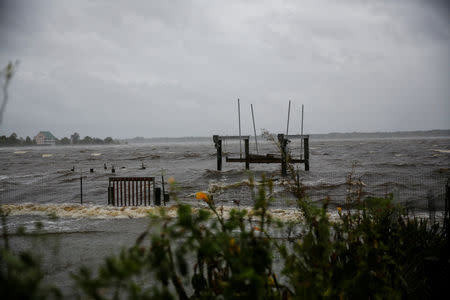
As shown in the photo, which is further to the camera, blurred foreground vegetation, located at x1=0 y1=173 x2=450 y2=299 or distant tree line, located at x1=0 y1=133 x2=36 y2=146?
distant tree line, located at x1=0 y1=133 x2=36 y2=146

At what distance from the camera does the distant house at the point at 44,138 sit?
175750mm

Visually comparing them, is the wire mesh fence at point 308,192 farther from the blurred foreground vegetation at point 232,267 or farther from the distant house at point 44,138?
the distant house at point 44,138

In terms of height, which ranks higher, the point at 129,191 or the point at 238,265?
the point at 238,265

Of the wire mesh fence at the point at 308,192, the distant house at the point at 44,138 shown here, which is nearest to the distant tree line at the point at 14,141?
the distant house at the point at 44,138

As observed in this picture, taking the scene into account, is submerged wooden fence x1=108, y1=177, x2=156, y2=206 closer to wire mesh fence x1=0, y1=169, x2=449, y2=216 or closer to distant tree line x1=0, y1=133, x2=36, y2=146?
wire mesh fence x1=0, y1=169, x2=449, y2=216

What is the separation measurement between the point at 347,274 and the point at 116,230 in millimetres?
5202

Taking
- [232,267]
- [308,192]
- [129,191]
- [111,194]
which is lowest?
[308,192]

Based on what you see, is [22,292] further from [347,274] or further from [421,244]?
[421,244]

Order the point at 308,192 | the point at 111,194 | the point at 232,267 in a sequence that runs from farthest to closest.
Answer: the point at 308,192 < the point at 111,194 < the point at 232,267

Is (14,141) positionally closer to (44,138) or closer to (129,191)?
(44,138)

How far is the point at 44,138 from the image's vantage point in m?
176

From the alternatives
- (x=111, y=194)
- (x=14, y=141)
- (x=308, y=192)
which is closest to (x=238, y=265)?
(x=111, y=194)

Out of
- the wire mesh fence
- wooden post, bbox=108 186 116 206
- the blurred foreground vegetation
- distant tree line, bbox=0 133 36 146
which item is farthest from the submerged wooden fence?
distant tree line, bbox=0 133 36 146

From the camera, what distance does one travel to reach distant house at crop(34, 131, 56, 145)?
176 metres
